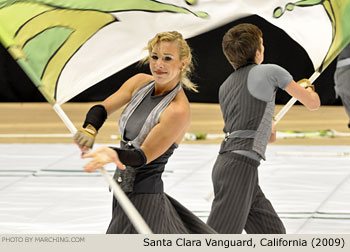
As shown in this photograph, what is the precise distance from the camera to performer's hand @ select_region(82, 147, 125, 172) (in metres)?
2.78

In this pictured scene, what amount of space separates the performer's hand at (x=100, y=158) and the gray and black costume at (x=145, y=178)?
239 mm

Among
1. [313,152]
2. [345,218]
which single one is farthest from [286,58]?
[345,218]

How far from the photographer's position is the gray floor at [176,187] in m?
4.91

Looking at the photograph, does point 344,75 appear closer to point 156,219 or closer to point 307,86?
point 307,86

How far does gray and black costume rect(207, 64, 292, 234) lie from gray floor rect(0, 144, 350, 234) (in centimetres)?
116

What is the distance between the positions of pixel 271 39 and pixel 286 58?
0.88 ft

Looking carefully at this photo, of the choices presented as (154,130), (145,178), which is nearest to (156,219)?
(145,178)

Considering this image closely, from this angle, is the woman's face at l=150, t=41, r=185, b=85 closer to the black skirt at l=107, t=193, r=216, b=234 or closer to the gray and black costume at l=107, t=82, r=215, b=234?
the gray and black costume at l=107, t=82, r=215, b=234

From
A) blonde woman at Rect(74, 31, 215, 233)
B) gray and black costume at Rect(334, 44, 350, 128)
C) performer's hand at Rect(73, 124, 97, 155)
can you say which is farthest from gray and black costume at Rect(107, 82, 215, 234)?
gray and black costume at Rect(334, 44, 350, 128)

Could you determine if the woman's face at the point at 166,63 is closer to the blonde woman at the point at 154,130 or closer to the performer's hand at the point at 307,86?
the blonde woman at the point at 154,130

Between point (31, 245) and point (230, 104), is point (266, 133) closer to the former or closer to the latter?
point (230, 104)

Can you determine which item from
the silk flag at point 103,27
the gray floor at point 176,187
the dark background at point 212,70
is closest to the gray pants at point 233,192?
the silk flag at point 103,27

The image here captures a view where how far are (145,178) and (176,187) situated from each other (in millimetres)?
2663

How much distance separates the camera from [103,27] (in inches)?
144
